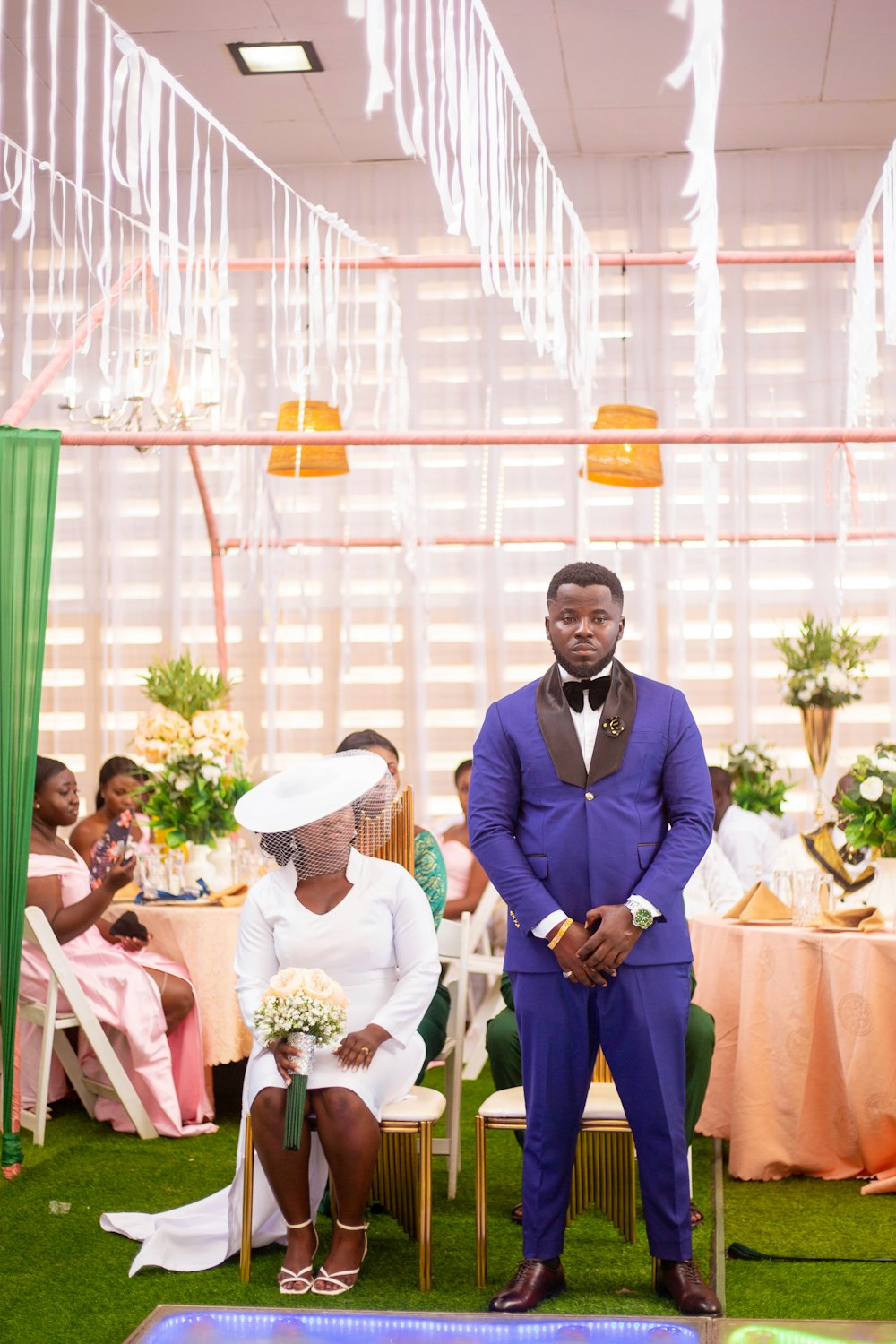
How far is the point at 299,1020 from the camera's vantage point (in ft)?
11.1

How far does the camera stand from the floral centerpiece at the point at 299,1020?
338 centimetres

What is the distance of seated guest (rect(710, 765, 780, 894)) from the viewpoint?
6.45 metres

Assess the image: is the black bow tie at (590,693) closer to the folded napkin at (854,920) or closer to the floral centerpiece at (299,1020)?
the floral centerpiece at (299,1020)

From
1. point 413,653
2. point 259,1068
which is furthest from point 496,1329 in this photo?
point 413,653

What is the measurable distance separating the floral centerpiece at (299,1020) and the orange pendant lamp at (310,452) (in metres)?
3.09

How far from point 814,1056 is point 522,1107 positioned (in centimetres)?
126

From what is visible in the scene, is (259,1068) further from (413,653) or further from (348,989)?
(413,653)

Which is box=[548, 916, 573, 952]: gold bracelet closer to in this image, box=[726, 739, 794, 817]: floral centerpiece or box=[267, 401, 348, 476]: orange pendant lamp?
box=[267, 401, 348, 476]: orange pendant lamp

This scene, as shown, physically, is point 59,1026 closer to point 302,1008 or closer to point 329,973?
point 329,973

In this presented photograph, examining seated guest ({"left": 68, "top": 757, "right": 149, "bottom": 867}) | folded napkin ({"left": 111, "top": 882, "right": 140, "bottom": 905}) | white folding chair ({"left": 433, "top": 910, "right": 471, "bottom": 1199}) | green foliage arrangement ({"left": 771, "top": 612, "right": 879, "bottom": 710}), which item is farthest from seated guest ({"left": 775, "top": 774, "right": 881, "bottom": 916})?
seated guest ({"left": 68, "top": 757, "right": 149, "bottom": 867})

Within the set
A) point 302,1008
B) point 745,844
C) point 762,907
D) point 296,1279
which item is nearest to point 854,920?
point 762,907

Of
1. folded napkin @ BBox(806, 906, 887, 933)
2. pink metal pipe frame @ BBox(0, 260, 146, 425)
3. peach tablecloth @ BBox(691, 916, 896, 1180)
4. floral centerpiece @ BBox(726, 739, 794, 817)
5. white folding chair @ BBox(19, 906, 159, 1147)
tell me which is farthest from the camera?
floral centerpiece @ BBox(726, 739, 794, 817)

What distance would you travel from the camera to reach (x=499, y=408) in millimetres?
9977

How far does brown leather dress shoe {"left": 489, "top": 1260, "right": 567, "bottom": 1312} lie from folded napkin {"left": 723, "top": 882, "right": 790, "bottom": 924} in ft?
5.32
